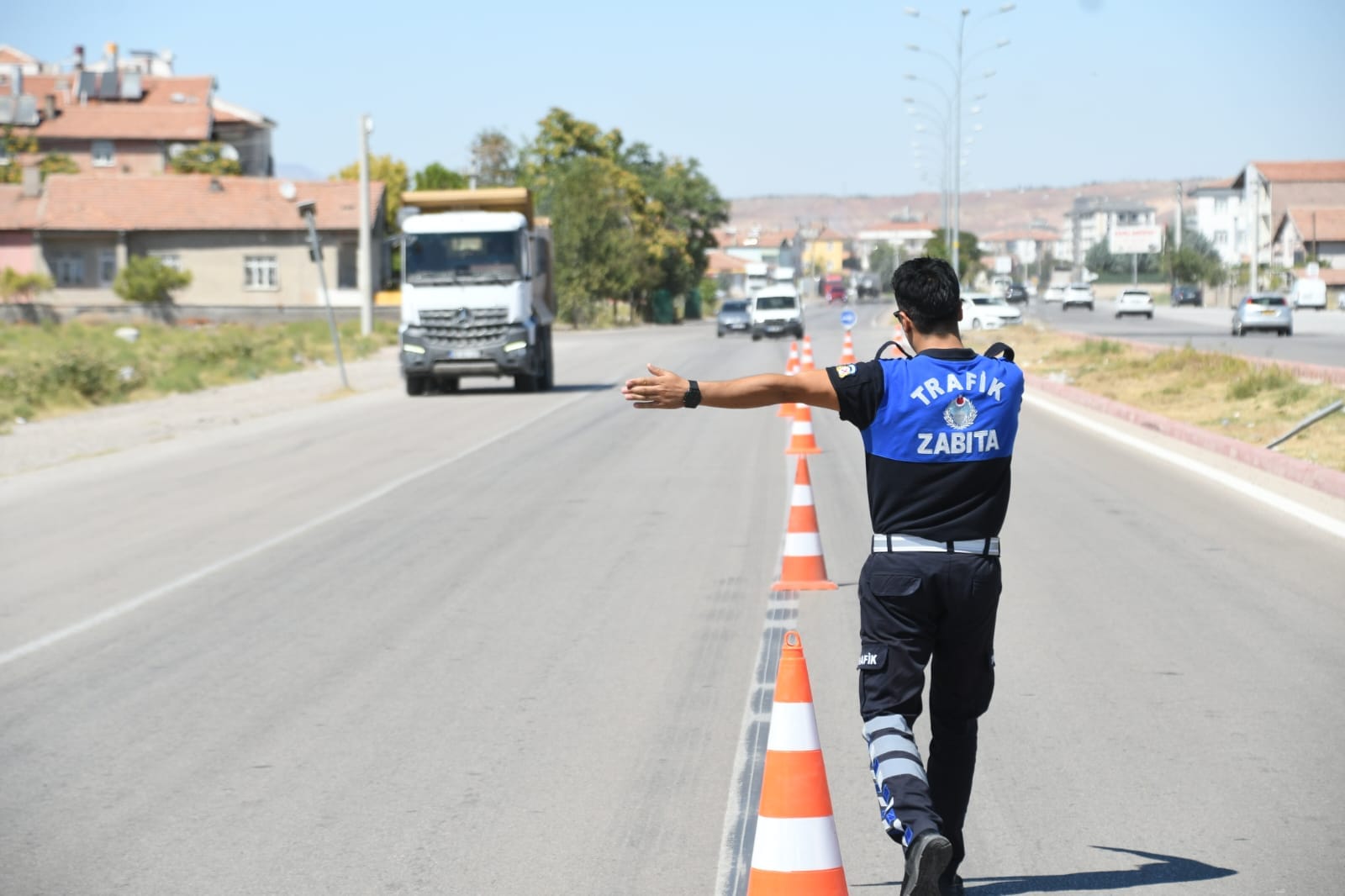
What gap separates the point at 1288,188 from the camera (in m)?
124

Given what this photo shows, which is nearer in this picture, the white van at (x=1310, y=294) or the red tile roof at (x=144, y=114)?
the white van at (x=1310, y=294)

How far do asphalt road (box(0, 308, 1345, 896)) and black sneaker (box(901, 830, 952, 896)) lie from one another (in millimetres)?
613

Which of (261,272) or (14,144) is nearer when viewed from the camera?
(261,272)

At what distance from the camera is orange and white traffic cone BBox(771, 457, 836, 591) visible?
32.0 ft

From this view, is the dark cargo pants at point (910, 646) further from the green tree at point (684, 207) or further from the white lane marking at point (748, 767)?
the green tree at point (684, 207)

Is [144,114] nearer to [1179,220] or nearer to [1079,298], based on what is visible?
[1079,298]

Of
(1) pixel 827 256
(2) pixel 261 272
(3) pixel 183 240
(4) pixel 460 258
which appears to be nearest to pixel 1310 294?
(1) pixel 827 256

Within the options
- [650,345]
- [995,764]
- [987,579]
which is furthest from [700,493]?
[650,345]

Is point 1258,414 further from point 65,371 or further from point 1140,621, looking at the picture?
point 65,371

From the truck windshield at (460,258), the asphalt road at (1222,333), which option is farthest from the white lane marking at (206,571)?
the asphalt road at (1222,333)

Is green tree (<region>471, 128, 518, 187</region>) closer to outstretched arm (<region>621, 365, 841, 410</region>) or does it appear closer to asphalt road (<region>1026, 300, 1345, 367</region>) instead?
asphalt road (<region>1026, 300, 1345, 367</region>)

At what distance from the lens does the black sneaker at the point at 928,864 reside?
4.05 metres

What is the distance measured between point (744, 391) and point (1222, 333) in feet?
173

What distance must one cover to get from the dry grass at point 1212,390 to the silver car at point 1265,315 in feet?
49.3
